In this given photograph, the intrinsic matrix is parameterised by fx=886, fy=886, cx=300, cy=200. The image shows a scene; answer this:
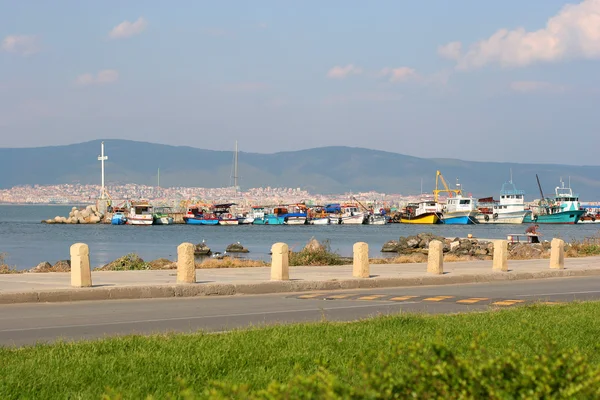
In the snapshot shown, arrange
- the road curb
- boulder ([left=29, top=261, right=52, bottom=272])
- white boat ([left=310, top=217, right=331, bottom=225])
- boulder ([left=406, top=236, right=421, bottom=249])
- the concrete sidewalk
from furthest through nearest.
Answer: white boat ([left=310, top=217, right=331, bottom=225]), boulder ([left=406, top=236, right=421, bottom=249]), boulder ([left=29, top=261, right=52, bottom=272]), the concrete sidewalk, the road curb

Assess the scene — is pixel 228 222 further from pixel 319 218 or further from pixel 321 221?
pixel 319 218

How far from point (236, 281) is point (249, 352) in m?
10.6

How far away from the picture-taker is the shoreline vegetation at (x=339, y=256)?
2886 centimetres

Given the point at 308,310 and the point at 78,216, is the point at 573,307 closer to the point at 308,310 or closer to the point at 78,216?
the point at 308,310

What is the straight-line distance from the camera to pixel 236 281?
2050 centimetres

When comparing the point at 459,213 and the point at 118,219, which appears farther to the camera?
the point at 118,219

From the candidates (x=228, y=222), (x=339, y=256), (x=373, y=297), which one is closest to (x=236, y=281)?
(x=373, y=297)

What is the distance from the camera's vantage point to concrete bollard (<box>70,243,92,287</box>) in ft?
59.6

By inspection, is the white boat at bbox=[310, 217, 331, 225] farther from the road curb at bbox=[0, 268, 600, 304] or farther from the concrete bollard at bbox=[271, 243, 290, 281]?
the concrete bollard at bbox=[271, 243, 290, 281]

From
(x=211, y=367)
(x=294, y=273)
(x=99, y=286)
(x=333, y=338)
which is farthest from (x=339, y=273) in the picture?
(x=211, y=367)

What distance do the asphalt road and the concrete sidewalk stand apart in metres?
0.52

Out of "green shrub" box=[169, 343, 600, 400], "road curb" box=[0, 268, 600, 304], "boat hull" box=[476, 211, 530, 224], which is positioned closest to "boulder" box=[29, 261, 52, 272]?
"road curb" box=[0, 268, 600, 304]

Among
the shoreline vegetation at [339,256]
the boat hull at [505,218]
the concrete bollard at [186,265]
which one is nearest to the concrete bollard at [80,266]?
the concrete bollard at [186,265]

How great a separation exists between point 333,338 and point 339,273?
516 inches
